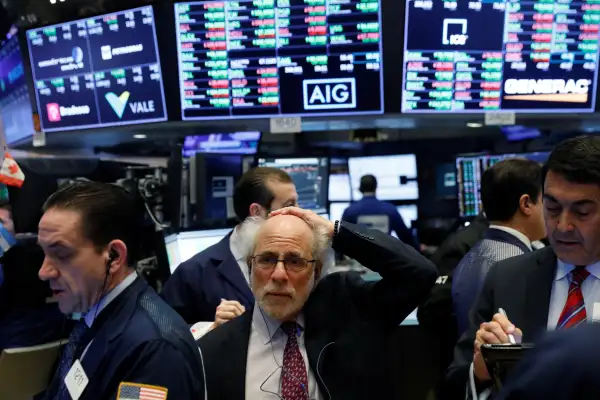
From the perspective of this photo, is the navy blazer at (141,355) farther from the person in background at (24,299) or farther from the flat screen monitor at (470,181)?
the flat screen monitor at (470,181)

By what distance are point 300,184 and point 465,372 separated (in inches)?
108

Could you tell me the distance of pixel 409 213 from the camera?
564 cm

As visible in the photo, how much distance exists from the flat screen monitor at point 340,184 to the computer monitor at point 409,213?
18.7 inches

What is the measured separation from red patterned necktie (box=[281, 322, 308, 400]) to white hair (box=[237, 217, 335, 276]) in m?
0.24

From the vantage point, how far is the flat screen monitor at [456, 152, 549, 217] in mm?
5008

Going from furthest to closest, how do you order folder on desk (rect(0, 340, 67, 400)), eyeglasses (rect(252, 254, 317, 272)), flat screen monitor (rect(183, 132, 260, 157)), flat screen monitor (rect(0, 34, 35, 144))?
flat screen monitor (rect(0, 34, 35, 144)) → flat screen monitor (rect(183, 132, 260, 157)) → folder on desk (rect(0, 340, 67, 400)) → eyeglasses (rect(252, 254, 317, 272))

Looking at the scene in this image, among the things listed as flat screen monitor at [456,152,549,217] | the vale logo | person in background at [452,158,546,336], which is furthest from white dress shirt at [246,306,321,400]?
flat screen monitor at [456,152,549,217]

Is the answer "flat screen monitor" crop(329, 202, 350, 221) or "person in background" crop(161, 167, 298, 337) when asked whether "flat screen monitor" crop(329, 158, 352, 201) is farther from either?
"person in background" crop(161, 167, 298, 337)

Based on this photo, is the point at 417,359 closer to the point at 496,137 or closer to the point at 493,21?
the point at 493,21

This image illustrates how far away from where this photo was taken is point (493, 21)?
13.0 feet

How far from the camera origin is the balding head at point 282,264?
1898mm

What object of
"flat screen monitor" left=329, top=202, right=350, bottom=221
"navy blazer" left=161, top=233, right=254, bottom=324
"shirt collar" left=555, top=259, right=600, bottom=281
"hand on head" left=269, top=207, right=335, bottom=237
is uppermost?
"hand on head" left=269, top=207, right=335, bottom=237

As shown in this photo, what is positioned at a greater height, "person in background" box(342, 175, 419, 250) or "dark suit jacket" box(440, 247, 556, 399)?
"dark suit jacket" box(440, 247, 556, 399)

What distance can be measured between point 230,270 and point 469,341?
1139 millimetres
